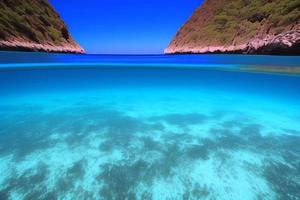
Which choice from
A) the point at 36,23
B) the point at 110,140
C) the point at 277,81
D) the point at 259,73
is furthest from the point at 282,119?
the point at 36,23

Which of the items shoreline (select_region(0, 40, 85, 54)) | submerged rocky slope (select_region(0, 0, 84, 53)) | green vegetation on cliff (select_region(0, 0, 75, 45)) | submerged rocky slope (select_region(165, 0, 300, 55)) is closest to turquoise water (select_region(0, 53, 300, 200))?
submerged rocky slope (select_region(165, 0, 300, 55))

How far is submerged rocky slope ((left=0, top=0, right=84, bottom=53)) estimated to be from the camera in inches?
2100

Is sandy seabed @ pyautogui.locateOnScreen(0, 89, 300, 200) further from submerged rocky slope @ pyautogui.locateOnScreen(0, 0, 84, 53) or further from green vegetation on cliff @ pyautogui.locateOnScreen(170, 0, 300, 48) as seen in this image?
submerged rocky slope @ pyautogui.locateOnScreen(0, 0, 84, 53)

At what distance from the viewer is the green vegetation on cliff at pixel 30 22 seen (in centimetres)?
5597

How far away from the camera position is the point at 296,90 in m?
12.4

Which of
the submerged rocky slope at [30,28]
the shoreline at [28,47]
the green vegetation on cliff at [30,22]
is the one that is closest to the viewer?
the shoreline at [28,47]

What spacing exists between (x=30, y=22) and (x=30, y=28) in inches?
289

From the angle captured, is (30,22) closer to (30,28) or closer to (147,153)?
(30,28)

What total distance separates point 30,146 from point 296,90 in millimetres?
13144

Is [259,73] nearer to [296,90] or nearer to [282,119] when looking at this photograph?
[296,90]

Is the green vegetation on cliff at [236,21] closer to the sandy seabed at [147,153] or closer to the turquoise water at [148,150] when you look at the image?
the turquoise water at [148,150]

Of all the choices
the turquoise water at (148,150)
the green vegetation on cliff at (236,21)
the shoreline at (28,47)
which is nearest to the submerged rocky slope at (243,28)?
the green vegetation on cliff at (236,21)

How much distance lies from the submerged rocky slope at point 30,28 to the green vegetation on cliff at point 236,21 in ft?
163

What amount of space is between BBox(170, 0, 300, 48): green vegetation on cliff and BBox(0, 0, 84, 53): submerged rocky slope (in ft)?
163
